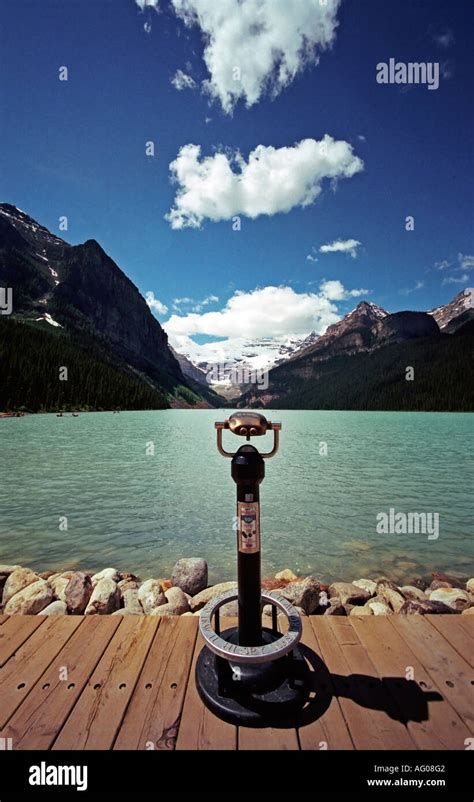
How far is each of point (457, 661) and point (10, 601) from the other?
6.59m

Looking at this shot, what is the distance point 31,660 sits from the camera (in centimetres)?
350

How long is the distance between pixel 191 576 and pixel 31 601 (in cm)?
296

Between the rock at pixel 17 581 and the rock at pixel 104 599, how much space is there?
1.53 meters

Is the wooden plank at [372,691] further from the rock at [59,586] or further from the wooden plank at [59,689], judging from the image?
the rock at [59,586]

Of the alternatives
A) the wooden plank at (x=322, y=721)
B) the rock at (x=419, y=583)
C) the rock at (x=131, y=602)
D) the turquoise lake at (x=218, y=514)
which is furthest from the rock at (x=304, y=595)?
the rock at (x=419, y=583)

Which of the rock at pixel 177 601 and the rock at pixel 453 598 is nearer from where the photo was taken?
the rock at pixel 177 601

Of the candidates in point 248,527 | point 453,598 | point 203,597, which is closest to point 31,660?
point 248,527

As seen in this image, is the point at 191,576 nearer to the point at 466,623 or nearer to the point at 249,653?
the point at 249,653

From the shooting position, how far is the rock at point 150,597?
235 inches

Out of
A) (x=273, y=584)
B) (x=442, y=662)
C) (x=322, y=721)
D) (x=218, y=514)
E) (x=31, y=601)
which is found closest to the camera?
(x=322, y=721)

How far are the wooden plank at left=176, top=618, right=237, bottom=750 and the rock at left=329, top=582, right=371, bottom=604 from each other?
Answer: 4.23 meters

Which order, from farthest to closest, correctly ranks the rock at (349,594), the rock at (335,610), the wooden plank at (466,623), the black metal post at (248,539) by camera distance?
the rock at (349,594)
the rock at (335,610)
the wooden plank at (466,623)
the black metal post at (248,539)

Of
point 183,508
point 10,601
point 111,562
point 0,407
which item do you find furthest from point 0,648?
point 0,407

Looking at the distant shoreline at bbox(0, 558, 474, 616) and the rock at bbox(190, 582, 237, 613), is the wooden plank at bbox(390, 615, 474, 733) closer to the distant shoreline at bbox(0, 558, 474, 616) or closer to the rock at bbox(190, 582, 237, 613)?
the distant shoreline at bbox(0, 558, 474, 616)
